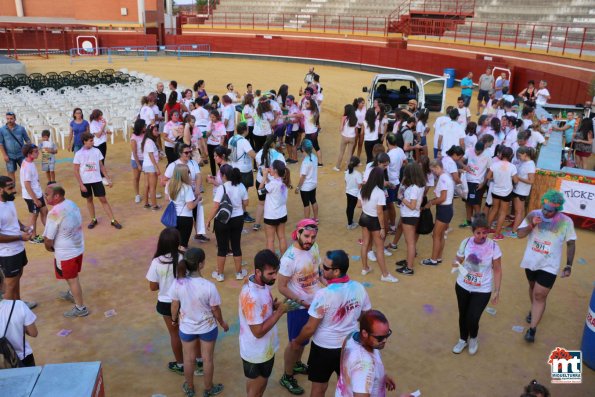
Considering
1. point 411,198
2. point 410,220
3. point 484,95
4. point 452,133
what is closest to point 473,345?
point 410,220

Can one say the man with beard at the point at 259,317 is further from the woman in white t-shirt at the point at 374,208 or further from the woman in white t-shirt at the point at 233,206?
the woman in white t-shirt at the point at 374,208

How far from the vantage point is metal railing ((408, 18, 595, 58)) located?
22.6 meters

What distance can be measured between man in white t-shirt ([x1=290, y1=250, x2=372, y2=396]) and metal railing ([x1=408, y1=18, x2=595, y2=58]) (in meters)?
21.1

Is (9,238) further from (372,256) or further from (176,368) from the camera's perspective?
(372,256)

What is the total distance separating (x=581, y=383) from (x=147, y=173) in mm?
7784

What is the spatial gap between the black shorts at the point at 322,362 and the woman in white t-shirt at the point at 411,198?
11.5 ft

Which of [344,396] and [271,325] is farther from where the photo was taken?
[271,325]

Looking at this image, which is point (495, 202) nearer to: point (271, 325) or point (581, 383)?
point (581, 383)

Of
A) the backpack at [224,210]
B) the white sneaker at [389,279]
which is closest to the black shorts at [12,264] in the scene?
the backpack at [224,210]

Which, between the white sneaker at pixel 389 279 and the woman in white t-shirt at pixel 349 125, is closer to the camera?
the white sneaker at pixel 389 279

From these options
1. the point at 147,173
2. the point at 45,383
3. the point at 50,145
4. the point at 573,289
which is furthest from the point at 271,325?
the point at 50,145

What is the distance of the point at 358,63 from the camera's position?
33469 millimetres

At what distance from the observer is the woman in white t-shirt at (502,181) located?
348 inches

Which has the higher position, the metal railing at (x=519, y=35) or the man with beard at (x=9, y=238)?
the metal railing at (x=519, y=35)
